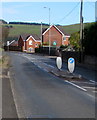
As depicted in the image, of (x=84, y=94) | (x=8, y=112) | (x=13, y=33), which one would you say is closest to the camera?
(x=8, y=112)

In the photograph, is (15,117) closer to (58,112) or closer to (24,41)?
(58,112)

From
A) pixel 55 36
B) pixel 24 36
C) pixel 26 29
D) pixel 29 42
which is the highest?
pixel 26 29

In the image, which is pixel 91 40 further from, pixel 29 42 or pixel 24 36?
pixel 24 36

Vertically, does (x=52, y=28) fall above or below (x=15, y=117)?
above

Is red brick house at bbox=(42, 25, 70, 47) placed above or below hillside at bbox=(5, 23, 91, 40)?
below

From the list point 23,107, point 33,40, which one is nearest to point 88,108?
point 23,107

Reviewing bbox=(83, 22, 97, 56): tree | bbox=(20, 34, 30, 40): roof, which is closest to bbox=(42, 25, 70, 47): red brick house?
bbox=(20, 34, 30, 40): roof

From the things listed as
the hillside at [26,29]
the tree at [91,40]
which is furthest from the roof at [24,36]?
the tree at [91,40]

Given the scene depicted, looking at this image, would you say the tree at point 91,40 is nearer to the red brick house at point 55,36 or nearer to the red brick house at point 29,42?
the red brick house at point 55,36

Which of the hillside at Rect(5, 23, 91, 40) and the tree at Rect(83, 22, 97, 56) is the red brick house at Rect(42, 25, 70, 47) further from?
the tree at Rect(83, 22, 97, 56)

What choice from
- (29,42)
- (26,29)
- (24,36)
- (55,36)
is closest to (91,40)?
(55,36)

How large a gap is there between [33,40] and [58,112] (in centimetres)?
9794

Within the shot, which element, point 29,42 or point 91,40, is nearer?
point 91,40

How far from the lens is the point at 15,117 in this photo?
7.69 m
